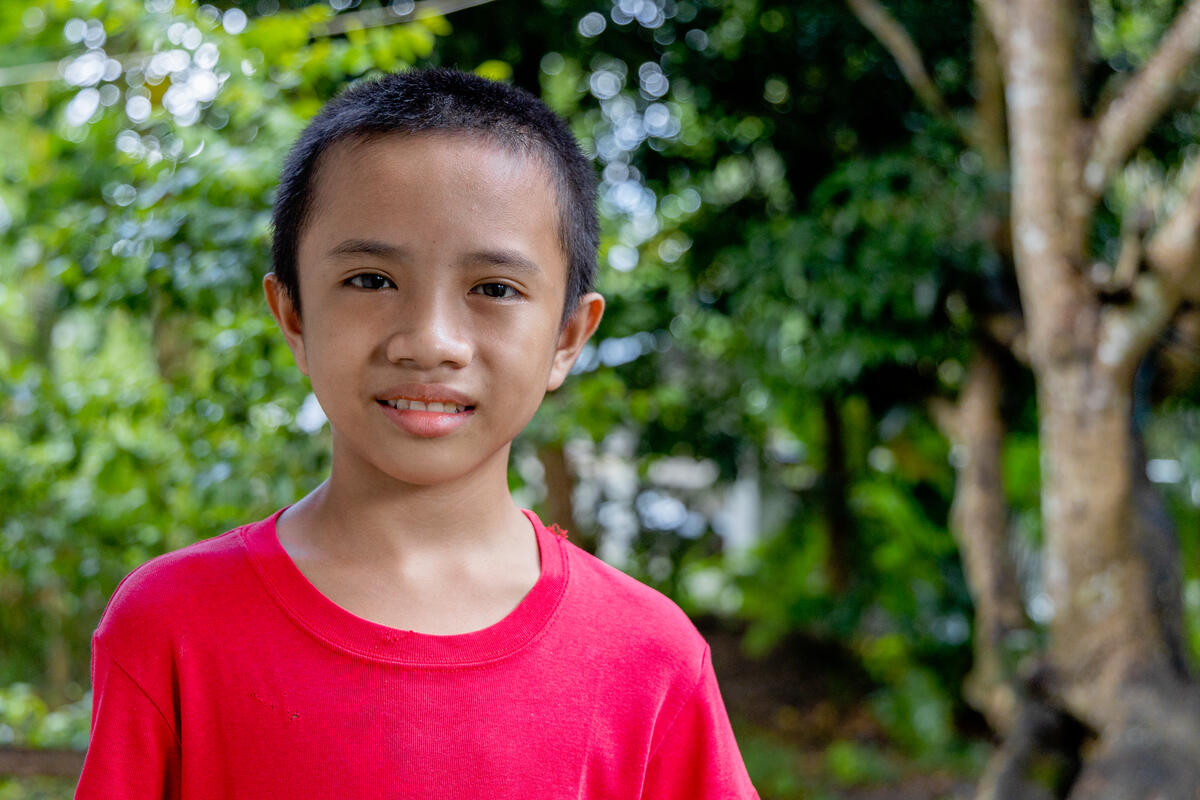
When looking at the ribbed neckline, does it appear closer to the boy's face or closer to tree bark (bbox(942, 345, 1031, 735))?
the boy's face

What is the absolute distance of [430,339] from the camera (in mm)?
780

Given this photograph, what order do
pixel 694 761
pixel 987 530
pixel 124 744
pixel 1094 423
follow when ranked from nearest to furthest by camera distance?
1. pixel 124 744
2. pixel 694 761
3. pixel 1094 423
4. pixel 987 530

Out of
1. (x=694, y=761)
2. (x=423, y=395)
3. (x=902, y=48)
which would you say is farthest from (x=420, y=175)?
(x=902, y=48)

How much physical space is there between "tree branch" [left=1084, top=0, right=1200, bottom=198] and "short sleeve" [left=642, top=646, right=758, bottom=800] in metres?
2.49

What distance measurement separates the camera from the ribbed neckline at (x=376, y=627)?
80 centimetres

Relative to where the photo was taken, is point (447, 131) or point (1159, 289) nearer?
point (447, 131)

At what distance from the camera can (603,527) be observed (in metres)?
4.47

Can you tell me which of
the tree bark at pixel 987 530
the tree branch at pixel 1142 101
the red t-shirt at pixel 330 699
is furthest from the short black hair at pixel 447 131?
the tree bark at pixel 987 530

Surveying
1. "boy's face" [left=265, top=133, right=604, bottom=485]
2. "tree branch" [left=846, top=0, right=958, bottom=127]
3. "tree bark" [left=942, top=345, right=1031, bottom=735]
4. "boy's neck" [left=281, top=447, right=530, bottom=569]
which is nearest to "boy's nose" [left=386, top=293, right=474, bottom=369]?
"boy's face" [left=265, top=133, right=604, bottom=485]

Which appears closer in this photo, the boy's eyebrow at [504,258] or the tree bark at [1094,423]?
the boy's eyebrow at [504,258]

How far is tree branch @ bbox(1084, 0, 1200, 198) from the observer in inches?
105

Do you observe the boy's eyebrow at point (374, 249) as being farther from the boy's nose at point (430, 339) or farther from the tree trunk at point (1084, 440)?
the tree trunk at point (1084, 440)

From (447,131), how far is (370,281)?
0.13m

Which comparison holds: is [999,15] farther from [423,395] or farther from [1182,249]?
[423,395]
